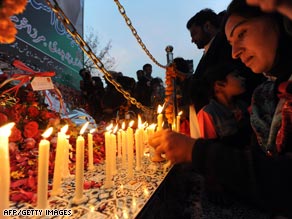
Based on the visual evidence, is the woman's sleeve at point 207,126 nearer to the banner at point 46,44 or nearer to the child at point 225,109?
the child at point 225,109

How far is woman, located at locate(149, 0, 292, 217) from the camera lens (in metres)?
0.49

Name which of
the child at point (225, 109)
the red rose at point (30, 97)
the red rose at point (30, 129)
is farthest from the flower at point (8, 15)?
the child at point (225, 109)

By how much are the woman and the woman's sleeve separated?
0.74m

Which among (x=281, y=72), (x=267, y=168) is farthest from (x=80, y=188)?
(x=281, y=72)

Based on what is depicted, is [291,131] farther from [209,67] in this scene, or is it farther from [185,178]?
[209,67]

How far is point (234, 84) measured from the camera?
175 centimetres

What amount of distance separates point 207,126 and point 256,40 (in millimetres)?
1060

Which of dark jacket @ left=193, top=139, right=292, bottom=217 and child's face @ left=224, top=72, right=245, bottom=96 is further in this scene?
child's face @ left=224, top=72, right=245, bottom=96

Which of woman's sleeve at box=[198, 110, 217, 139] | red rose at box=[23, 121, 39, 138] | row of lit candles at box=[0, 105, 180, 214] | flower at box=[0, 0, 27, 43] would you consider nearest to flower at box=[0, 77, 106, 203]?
red rose at box=[23, 121, 39, 138]

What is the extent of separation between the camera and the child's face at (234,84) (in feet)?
5.74

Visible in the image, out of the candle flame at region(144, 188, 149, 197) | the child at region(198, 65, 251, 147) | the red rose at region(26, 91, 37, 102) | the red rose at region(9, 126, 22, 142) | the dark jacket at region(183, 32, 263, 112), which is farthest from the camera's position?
the dark jacket at region(183, 32, 263, 112)

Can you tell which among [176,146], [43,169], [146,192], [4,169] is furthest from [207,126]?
[4,169]

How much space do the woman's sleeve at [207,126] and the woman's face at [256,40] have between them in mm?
941

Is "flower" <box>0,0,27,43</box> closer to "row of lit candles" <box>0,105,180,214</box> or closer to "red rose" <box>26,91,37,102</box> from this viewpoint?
"row of lit candles" <box>0,105,180,214</box>
